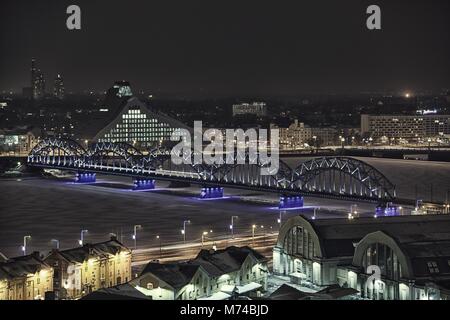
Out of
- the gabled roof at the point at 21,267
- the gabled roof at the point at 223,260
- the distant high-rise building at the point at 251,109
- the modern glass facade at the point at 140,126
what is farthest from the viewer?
the distant high-rise building at the point at 251,109

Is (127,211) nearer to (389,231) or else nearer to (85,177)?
(389,231)

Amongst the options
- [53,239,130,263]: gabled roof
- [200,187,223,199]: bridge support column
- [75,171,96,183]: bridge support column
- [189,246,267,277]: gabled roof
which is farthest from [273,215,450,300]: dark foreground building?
[75,171,96,183]: bridge support column

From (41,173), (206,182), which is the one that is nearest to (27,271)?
(206,182)

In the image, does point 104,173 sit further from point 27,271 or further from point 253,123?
point 253,123

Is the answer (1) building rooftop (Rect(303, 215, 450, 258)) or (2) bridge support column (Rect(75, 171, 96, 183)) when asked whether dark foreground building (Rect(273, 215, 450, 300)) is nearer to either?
(1) building rooftop (Rect(303, 215, 450, 258))

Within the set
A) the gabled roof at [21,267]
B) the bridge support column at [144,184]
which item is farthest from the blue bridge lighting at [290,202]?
the gabled roof at [21,267]

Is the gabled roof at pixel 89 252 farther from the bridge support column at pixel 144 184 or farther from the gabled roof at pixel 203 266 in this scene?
the bridge support column at pixel 144 184
